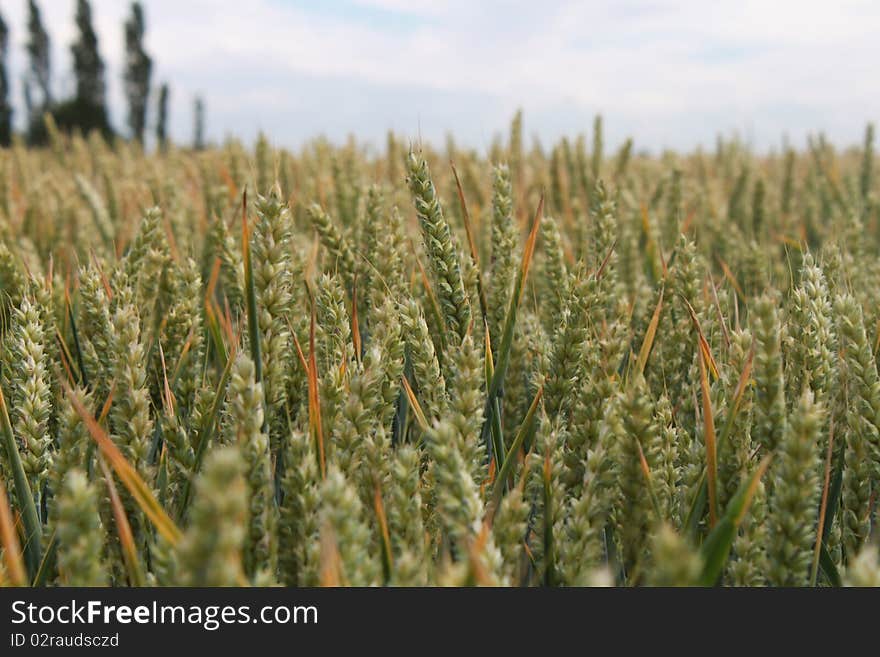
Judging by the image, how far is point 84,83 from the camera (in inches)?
1528

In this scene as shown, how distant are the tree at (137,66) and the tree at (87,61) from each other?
2.75 meters

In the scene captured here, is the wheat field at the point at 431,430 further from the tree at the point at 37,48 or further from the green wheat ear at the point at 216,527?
the tree at the point at 37,48

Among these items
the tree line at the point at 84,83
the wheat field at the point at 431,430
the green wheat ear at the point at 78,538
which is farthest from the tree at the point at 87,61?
the green wheat ear at the point at 78,538

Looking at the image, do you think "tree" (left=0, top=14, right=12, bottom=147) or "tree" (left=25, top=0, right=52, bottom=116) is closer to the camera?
"tree" (left=0, top=14, right=12, bottom=147)

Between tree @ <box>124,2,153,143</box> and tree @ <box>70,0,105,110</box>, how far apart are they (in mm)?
2750

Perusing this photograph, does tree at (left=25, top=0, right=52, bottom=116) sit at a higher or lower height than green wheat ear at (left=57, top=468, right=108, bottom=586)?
higher

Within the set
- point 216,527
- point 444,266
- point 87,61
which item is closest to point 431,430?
point 216,527

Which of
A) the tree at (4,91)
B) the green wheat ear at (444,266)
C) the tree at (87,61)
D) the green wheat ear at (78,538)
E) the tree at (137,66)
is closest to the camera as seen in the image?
the green wheat ear at (78,538)

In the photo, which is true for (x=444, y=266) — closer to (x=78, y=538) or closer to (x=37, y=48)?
(x=78, y=538)

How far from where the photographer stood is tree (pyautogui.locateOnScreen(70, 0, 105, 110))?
3866 centimetres

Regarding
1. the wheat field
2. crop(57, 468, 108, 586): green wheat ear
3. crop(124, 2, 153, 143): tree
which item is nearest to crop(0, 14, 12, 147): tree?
crop(124, 2, 153, 143): tree

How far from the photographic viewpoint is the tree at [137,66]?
42000 millimetres

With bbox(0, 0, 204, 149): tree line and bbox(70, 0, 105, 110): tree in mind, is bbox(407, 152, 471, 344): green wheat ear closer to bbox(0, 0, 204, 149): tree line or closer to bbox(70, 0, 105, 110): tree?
bbox(0, 0, 204, 149): tree line
